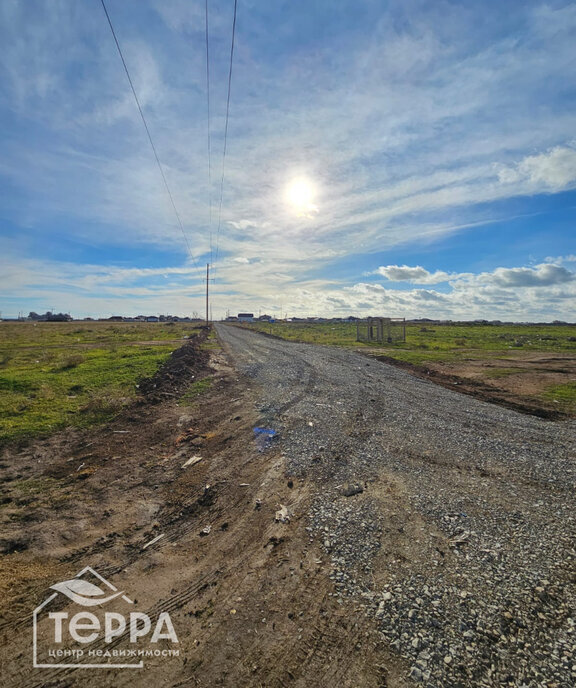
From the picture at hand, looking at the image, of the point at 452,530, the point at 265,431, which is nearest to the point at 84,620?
the point at 452,530

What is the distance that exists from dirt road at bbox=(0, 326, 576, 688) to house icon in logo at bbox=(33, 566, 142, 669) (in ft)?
0.45

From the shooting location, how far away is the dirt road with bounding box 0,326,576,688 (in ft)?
13.7

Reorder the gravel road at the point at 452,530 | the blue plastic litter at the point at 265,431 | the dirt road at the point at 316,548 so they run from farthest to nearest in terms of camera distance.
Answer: the blue plastic litter at the point at 265,431, the gravel road at the point at 452,530, the dirt road at the point at 316,548

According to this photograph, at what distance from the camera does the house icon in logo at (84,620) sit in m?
4.20

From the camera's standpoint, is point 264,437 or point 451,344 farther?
point 451,344

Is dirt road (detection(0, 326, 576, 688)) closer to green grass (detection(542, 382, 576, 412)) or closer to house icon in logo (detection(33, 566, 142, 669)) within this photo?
house icon in logo (detection(33, 566, 142, 669))

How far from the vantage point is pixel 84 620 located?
4.77 metres

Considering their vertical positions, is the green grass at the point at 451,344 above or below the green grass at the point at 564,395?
above

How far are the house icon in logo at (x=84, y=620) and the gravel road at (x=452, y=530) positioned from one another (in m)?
3.31
